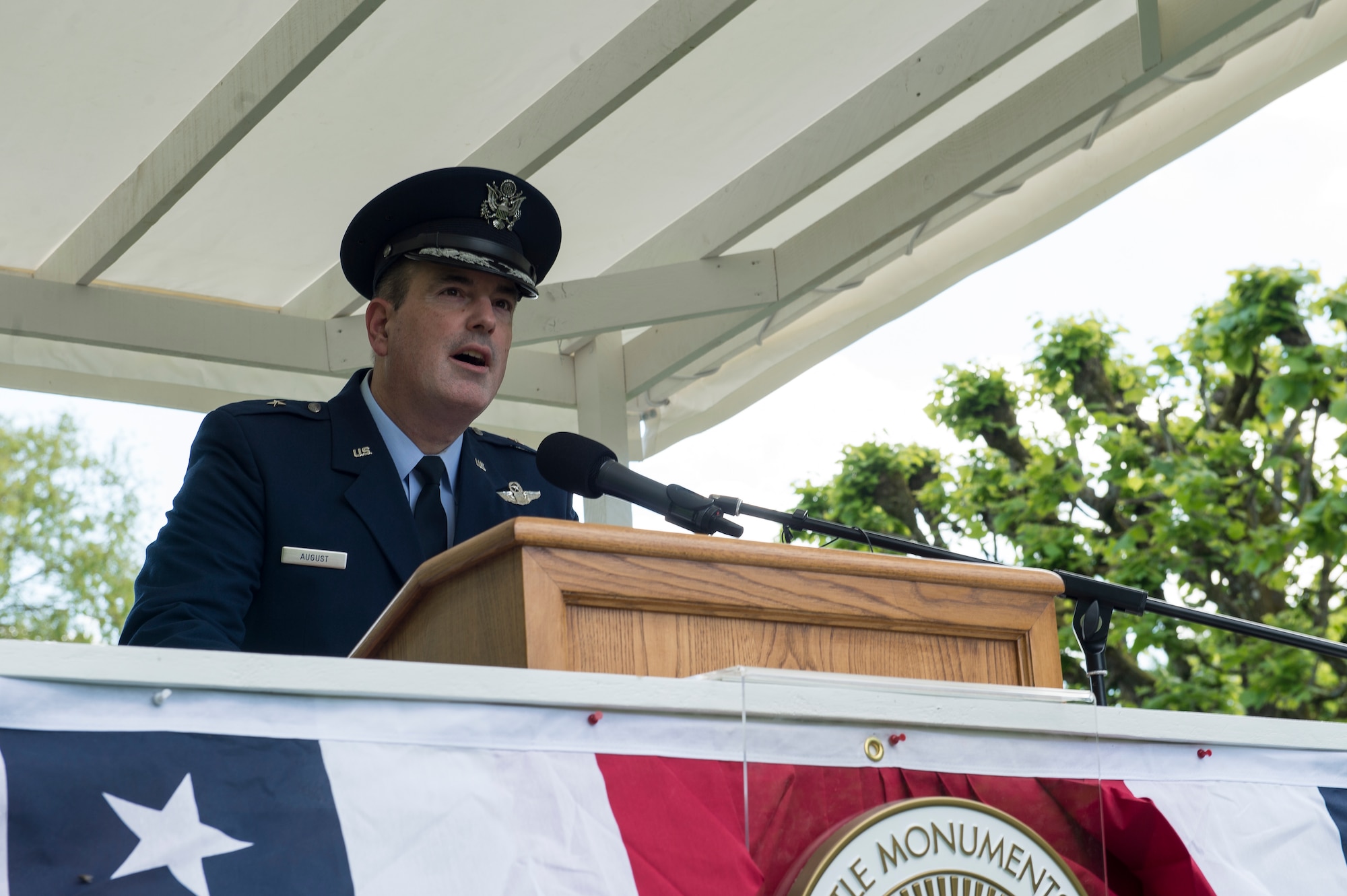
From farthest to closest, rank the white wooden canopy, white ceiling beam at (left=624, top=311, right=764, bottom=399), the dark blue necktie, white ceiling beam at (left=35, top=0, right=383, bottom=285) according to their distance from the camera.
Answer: white ceiling beam at (left=624, top=311, right=764, bottom=399) → the white wooden canopy → white ceiling beam at (left=35, top=0, right=383, bottom=285) → the dark blue necktie

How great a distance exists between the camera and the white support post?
468cm

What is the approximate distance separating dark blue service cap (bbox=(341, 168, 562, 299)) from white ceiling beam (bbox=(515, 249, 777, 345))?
1811mm

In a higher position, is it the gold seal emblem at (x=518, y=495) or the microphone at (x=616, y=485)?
the gold seal emblem at (x=518, y=495)

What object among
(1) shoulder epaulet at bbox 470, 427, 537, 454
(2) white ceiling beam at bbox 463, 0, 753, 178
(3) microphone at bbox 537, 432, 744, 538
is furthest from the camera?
(2) white ceiling beam at bbox 463, 0, 753, 178

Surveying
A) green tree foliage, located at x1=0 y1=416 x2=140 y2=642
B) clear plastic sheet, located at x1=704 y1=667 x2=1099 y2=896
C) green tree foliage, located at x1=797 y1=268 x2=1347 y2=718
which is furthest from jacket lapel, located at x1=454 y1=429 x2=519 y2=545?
green tree foliage, located at x1=0 y1=416 x2=140 y2=642

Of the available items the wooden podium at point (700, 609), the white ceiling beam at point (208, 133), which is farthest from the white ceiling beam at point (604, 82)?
the wooden podium at point (700, 609)

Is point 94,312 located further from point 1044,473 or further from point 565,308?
point 1044,473

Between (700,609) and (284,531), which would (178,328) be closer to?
(284,531)

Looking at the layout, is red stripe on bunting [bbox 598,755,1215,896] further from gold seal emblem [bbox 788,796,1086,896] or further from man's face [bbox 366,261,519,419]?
man's face [bbox 366,261,519,419]

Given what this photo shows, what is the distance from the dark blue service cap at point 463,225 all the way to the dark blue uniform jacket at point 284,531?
0.30m

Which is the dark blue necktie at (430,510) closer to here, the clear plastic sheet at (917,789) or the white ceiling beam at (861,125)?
the clear plastic sheet at (917,789)

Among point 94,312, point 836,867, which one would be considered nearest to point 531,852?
point 836,867

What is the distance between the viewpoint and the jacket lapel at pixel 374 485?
6.02 ft

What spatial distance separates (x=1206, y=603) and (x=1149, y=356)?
1.28 meters
